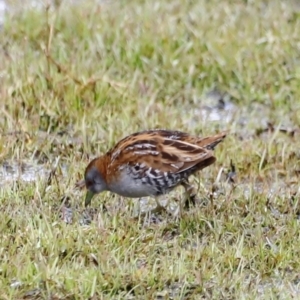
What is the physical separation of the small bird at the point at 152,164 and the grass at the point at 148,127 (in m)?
0.17

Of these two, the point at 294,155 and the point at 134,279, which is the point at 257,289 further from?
the point at 294,155

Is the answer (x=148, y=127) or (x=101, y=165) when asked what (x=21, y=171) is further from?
A: (x=148, y=127)

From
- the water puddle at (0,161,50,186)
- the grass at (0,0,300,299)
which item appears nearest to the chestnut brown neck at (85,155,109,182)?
the grass at (0,0,300,299)

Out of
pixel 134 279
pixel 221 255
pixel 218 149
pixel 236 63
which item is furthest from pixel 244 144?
pixel 134 279

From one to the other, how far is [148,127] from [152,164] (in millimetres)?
1641

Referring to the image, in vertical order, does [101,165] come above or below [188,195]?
above

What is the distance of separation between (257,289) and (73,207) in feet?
4.96

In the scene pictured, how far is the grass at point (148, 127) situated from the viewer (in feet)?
18.4

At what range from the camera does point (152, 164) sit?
21.1ft

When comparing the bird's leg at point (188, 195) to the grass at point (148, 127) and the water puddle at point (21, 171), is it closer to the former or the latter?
the grass at point (148, 127)

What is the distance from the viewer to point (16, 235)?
5.90 m

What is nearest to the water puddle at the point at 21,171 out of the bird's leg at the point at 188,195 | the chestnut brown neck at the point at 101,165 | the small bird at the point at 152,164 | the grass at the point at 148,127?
the grass at the point at 148,127

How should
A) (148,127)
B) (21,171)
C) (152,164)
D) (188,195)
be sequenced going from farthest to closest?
(148,127) → (21,171) → (188,195) → (152,164)

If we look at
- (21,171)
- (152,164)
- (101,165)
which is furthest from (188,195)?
(21,171)
